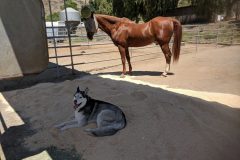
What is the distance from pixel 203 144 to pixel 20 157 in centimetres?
192

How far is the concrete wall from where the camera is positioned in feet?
5.69

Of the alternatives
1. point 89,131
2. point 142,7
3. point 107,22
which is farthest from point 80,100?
point 142,7

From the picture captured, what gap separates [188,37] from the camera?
53.4ft

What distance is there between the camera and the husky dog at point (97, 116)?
10.9 ft

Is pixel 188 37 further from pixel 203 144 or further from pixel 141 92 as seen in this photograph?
pixel 203 144

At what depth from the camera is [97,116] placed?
348 centimetres

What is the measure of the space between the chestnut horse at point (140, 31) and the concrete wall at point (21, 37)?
5.41 metres

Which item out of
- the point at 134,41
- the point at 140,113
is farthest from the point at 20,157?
the point at 134,41

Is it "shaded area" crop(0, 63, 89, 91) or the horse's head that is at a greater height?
the horse's head

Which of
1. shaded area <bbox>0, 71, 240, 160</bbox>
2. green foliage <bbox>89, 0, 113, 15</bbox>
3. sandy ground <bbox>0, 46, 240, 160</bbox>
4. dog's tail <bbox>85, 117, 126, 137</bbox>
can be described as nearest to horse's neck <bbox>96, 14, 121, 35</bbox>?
sandy ground <bbox>0, 46, 240, 160</bbox>

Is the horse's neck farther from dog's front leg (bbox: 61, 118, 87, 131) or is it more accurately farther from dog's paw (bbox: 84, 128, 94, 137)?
dog's paw (bbox: 84, 128, 94, 137)

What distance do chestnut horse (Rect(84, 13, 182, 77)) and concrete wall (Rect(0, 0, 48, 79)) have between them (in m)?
5.41

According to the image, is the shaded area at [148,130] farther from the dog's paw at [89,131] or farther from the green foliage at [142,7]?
the green foliage at [142,7]

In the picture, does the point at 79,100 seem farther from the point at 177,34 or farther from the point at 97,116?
the point at 177,34
